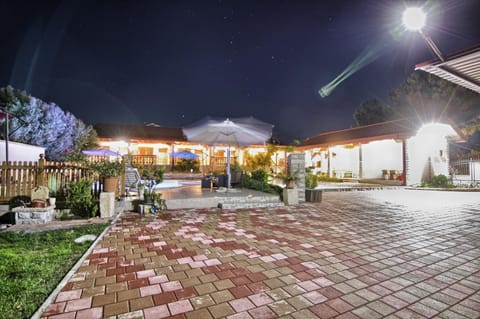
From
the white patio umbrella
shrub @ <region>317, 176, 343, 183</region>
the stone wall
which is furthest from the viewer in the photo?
shrub @ <region>317, 176, 343, 183</region>

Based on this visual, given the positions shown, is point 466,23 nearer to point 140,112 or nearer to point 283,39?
point 283,39

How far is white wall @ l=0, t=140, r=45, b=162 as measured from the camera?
9.65 meters

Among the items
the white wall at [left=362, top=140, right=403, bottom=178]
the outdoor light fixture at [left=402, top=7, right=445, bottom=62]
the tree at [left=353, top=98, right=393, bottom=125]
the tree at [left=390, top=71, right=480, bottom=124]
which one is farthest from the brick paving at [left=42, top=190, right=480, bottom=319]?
the tree at [left=353, top=98, right=393, bottom=125]

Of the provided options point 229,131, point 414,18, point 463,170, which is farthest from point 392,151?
point 414,18

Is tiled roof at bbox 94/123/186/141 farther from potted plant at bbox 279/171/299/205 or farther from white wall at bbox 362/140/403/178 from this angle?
white wall at bbox 362/140/403/178

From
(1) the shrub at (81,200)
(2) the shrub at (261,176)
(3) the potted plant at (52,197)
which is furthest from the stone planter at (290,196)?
(3) the potted plant at (52,197)

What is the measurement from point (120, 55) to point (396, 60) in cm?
2382

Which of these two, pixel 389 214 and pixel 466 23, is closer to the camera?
pixel 389 214

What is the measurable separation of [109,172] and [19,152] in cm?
855

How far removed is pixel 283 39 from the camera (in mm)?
17828

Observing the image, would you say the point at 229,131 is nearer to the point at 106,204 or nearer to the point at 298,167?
the point at 298,167

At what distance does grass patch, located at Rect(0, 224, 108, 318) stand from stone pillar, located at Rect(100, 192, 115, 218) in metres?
0.90

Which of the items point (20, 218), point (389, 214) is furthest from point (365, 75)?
point (20, 218)

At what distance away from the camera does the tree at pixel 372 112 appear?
2741 cm
